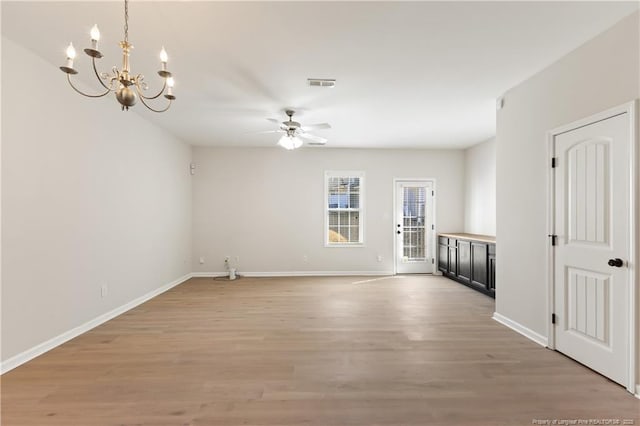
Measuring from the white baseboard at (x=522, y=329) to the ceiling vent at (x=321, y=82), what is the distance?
3421mm

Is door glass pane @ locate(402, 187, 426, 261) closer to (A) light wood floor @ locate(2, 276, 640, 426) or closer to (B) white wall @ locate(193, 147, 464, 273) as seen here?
(B) white wall @ locate(193, 147, 464, 273)

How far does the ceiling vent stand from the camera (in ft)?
10.4

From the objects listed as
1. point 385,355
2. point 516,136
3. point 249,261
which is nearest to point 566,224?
point 516,136

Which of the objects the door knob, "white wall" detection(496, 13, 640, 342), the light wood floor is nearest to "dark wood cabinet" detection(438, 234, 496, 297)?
the light wood floor

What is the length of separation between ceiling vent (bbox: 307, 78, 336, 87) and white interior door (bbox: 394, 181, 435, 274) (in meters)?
3.82

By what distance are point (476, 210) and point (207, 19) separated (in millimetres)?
5911

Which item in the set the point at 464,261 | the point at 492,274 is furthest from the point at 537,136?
the point at 464,261

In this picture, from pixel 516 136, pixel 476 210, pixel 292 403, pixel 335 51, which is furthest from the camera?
pixel 476 210

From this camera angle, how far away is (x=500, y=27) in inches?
90.4

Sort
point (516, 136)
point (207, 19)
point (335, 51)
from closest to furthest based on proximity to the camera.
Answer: point (207, 19) → point (335, 51) → point (516, 136)

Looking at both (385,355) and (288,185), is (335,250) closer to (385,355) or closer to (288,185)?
(288,185)

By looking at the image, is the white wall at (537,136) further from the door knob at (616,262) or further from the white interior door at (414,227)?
the white interior door at (414,227)

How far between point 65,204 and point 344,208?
4.80m

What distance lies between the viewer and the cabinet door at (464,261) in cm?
533
